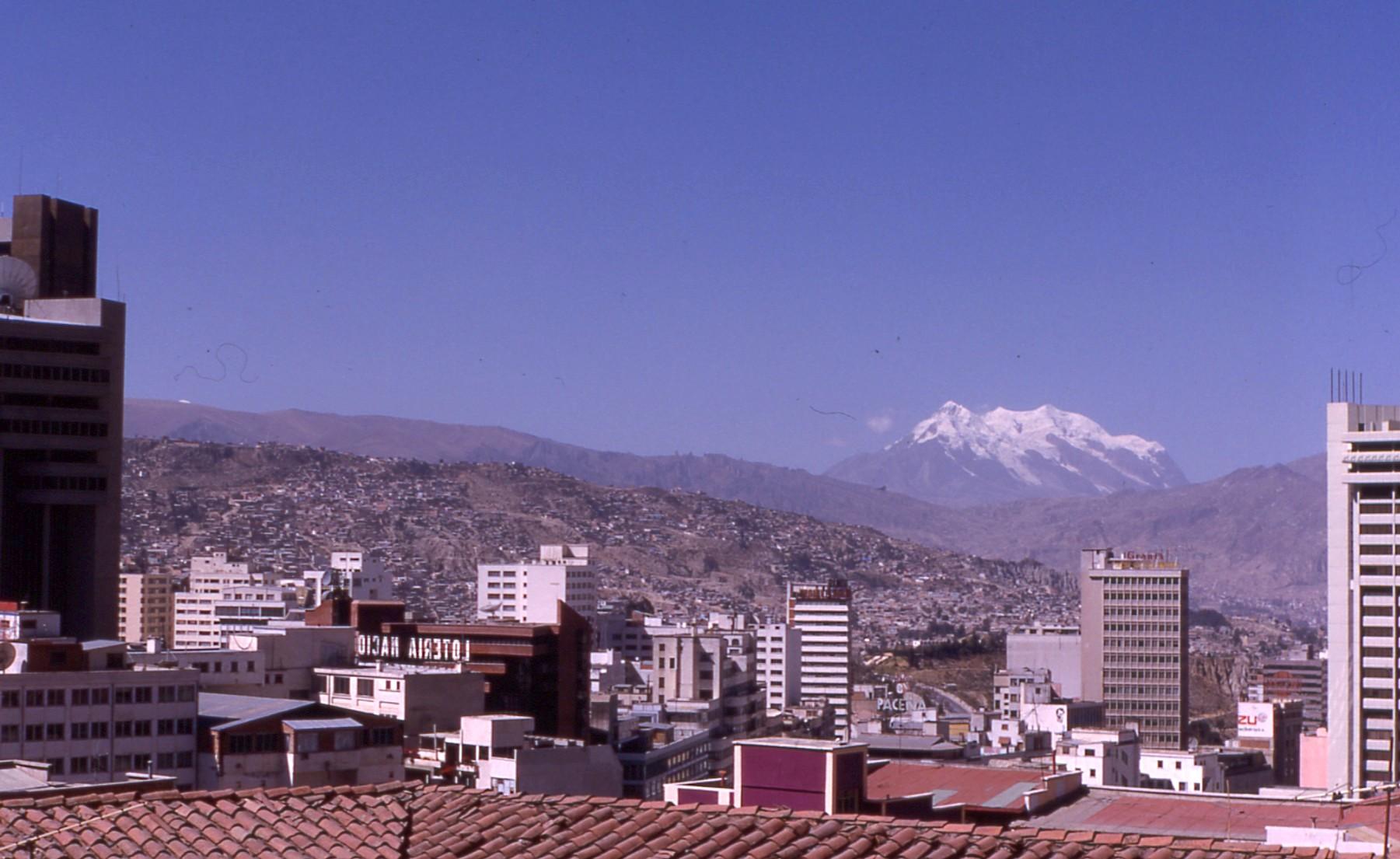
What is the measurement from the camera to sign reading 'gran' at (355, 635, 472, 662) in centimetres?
5428

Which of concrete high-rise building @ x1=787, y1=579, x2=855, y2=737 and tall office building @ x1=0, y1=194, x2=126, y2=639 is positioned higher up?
tall office building @ x1=0, y1=194, x2=126, y2=639

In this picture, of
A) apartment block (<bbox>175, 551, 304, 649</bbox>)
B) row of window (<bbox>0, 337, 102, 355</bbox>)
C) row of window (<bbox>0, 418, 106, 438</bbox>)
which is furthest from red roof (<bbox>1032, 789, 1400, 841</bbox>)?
apartment block (<bbox>175, 551, 304, 649</bbox>)

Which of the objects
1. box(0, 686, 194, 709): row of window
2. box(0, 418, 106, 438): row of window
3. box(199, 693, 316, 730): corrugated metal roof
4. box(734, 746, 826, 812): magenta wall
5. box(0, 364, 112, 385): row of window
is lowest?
box(199, 693, 316, 730): corrugated metal roof

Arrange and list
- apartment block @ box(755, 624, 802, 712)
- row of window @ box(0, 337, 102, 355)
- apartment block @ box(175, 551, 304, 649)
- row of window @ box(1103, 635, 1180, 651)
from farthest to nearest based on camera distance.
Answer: row of window @ box(1103, 635, 1180, 651)
apartment block @ box(755, 624, 802, 712)
apartment block @ box(175, 551, 304, 649)
row of window @ box(0, 337, 102, 355)

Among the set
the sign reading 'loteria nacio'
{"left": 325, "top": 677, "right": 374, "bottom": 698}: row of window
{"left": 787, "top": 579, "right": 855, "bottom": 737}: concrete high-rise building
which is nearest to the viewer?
{"left": 325, "top": 677, "right": 374, "bottom": 698}: row of window

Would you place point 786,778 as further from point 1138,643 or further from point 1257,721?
point 1138,643

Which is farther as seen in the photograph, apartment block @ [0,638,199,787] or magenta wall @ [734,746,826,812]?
apartment block @ [0,638,199,787]

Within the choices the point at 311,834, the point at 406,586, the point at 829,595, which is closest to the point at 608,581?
the point at 406,586

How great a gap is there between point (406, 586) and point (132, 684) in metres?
132

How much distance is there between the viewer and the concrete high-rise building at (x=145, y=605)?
10812 centimetres

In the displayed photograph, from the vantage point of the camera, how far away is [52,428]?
180ft

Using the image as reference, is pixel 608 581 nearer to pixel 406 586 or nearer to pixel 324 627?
pixel 406 586

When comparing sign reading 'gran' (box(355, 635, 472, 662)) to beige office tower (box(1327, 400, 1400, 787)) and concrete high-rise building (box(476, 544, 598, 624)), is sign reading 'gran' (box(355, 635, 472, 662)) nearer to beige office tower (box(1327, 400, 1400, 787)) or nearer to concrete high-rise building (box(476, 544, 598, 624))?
beige office tower (box(1327, 400, 1400, 787))

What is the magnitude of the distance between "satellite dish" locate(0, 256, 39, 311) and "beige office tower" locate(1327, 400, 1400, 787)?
1705 inches
